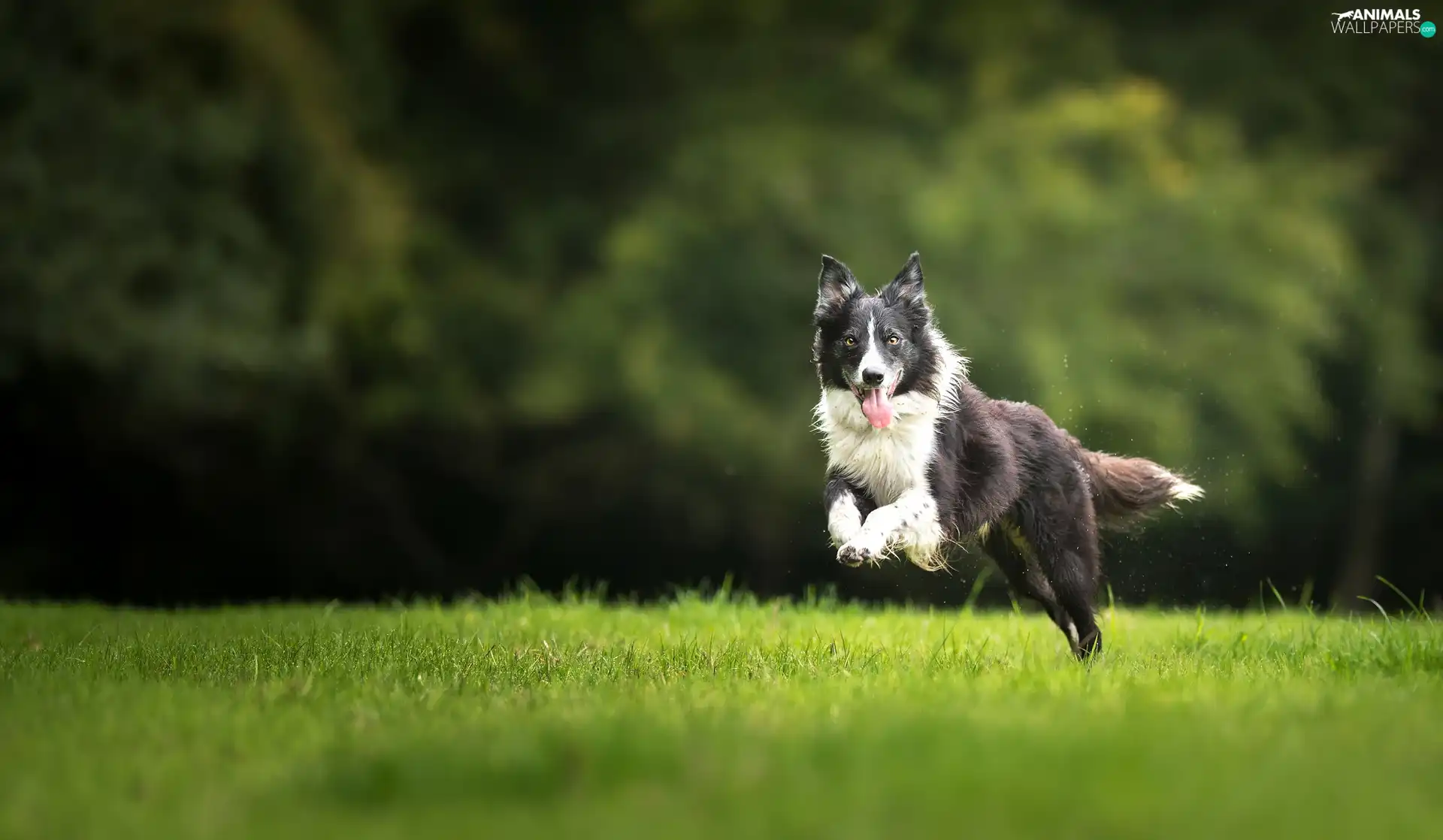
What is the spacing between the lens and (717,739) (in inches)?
142

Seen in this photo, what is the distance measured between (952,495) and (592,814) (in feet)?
10.7

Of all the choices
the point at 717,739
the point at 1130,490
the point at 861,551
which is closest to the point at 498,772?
the point at 717,739

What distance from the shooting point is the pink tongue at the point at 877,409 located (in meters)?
5.90

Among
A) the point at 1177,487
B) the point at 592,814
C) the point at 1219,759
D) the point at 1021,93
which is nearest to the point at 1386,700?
the point at 1219,759

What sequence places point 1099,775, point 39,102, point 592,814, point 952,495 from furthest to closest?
point 39,102 < point 952,495 < point 1099,775 < point 592,814

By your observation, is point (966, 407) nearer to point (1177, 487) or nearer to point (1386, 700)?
point (1177, 487)

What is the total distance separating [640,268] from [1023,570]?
8275 mm

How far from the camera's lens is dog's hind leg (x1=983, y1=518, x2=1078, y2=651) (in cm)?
653

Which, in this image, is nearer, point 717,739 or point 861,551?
point 717,739

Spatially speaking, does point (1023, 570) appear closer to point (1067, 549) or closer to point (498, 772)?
point (1067, 549)

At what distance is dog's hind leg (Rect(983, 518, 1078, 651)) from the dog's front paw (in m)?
1.13

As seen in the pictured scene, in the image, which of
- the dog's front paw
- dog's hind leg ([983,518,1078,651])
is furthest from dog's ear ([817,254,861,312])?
dog's hind leg ([983,518,1078,651])

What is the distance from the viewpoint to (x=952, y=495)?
598 cm

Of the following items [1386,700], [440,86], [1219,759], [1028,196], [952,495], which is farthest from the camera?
[440,86]
